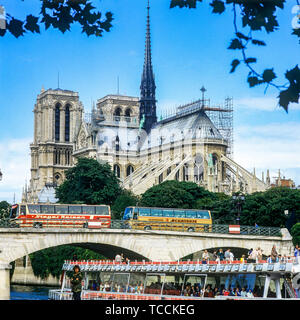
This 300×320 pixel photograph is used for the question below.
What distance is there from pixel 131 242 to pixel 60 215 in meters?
6.17

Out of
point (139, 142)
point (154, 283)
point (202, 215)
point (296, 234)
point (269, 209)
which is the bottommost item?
point (154, 283)

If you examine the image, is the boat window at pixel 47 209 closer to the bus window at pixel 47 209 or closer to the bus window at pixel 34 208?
the bus window at pixel 47 209

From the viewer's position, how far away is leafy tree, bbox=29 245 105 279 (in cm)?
6506

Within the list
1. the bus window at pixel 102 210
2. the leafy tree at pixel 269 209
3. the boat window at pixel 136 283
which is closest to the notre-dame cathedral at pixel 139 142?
the leafy tree at pixel 269 209

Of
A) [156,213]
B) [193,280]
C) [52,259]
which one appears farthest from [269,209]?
[193,280]

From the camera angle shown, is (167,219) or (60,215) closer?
(60,215)

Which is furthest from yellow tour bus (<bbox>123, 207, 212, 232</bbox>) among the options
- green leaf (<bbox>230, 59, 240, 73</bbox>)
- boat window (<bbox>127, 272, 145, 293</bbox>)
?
green leaf (<bbox>230, 59, 240, 73</bbox>)

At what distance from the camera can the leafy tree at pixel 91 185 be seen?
78.0 metres

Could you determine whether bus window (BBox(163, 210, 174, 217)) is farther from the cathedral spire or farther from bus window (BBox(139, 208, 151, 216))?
the cathedral spire

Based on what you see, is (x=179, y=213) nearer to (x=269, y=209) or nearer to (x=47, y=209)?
(x=269, y=209)

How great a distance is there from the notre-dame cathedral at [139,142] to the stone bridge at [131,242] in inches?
1620

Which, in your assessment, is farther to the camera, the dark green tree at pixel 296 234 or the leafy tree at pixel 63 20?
the dark green tree at pixel 296 234

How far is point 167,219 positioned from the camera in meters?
52.7
